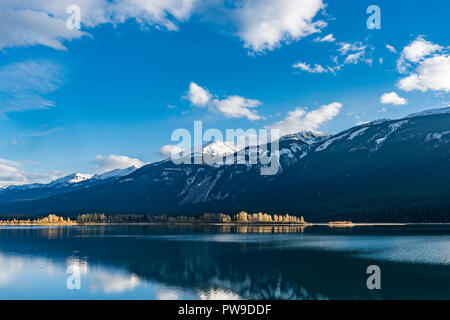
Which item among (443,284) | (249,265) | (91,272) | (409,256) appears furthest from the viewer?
(409,256)

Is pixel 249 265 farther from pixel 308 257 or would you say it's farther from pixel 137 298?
pixel 137 298

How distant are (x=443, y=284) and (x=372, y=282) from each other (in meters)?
8.65

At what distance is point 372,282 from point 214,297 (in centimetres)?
2161

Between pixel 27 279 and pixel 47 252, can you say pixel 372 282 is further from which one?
pixel 47 252

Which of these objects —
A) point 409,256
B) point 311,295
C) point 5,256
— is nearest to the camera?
point 311,295

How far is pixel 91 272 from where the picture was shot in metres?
67.4

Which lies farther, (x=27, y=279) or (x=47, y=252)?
(x=47, y=252)

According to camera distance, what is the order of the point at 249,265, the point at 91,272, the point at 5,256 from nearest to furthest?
the point at 91,272
the point at 249,265
the point at 5,256

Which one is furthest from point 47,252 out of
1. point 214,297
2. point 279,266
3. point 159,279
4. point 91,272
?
point 214,297
